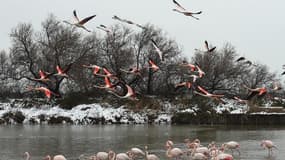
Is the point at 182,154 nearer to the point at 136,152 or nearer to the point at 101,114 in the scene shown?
the point at 136,152

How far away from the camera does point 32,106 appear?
159 ft

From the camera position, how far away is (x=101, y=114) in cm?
4397

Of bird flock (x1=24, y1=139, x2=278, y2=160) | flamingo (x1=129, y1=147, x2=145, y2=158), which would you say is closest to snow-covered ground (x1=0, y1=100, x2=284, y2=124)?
bird flock (x1=24, y1=139, x2=278, y2=160)

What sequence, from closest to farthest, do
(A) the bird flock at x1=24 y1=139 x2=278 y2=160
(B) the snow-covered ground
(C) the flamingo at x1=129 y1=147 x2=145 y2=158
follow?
1. (A) the bird flock at x1=24 y1=139 x2=278 y2=160
2. (C) the flamingo at x1=129 y1=147 x2=145 y2=158
3. (B) the snow-covered ground

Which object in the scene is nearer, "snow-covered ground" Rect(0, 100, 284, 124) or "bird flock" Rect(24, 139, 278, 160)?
"bird flock" Rect(24, 139, 278, 160)

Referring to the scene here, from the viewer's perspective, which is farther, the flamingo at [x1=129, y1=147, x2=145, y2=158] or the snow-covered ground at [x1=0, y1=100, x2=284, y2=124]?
the snow-covered ground at [x1=0, y1=100, x2=284, y2=124]

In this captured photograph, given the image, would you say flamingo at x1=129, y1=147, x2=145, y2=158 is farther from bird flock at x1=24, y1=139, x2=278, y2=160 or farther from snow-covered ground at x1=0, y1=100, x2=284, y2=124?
snow-covered ground at x1=0, y1=100, x2=284, y2=124

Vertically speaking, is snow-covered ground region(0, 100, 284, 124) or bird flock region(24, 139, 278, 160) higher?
snow-covered ground region(0, 100, 284, 124)

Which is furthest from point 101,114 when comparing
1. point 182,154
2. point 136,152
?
point 136,152

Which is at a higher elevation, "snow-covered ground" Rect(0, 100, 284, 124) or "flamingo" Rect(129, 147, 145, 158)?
"snow-covered ground" Rect(0, 100, 284, 124)

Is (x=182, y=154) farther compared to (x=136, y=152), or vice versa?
(x=182, y=154)

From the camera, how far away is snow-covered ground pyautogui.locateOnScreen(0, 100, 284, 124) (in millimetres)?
42875

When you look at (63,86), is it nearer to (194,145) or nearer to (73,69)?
(73,69)

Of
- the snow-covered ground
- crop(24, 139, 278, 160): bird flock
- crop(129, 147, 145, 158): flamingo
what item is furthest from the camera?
the snow-covered ground
